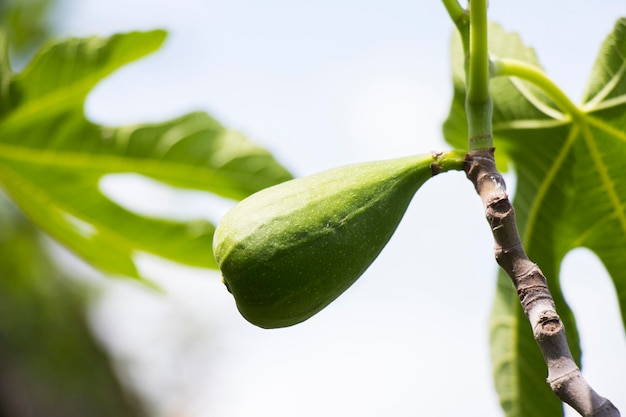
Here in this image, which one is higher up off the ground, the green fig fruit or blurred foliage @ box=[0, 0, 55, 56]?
blurred foliage @ box=[0, 0, 55, 56]

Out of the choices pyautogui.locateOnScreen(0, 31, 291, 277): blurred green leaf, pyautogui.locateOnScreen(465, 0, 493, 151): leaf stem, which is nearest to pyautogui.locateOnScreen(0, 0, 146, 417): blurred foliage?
pyautogui.locateOnScreen(0, 31, 291, 277): blurred green leaf

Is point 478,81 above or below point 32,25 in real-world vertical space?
below

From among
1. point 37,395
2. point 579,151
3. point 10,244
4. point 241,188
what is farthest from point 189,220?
point 37,395

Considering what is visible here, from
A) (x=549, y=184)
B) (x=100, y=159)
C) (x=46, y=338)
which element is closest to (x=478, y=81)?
(x=549, y=184)

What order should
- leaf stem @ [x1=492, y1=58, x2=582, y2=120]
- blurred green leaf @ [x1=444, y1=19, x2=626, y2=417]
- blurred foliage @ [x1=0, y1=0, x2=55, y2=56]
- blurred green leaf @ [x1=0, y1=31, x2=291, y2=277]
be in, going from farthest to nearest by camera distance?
blurred foliage @ [x1=0, y1=0, x2=55, y2=56]
blurred green leaf @ [x1=0, y1=31, x2=291, y2=277]
blurred green leaf @ [x1=444, y1=19, x2=626, y2=417]
leaf stem @ [x1=492, y1=58, x2=582, y2=120]

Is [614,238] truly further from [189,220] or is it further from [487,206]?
[189,220]

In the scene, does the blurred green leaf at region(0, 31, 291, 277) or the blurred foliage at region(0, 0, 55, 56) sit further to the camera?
the blurred foliage at region(0, 0, 55, 56)

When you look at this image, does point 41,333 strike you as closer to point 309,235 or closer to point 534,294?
point 309,235

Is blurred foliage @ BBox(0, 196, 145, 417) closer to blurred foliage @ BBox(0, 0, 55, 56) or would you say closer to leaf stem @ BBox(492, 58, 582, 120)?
blurred foliage @ BBox(0, 0, 55, 56)
